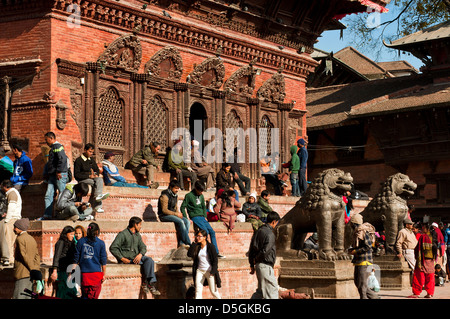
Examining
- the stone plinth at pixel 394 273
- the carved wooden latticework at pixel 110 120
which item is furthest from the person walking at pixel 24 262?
the carved wooden latticework at pixel 110 120

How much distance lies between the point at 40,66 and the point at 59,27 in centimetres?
112

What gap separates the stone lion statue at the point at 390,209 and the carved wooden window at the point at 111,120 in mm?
7070

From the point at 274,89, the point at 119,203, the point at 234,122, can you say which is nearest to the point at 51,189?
the point at 119,203

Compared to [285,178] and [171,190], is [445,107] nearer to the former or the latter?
[285,178]

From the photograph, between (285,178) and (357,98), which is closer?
(285,178)

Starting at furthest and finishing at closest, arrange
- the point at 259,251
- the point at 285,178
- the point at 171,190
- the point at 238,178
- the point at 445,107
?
the point at 445,107 < the point at 285,178 < the point at 238,178 < the point at 171,190 < the point at 259,251

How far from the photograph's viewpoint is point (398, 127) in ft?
116

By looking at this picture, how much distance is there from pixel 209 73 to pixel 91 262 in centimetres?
1398

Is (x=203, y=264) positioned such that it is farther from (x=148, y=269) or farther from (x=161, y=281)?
(x=161, y=281)

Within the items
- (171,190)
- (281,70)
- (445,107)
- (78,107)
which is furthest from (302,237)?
(445,107)

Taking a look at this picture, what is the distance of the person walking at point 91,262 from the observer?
12375 mm

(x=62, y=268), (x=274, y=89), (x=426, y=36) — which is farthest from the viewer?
(x=426, y=36)
